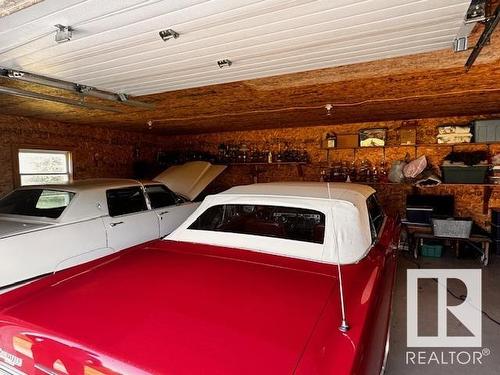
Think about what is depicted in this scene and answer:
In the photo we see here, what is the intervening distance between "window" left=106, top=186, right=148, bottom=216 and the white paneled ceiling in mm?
1576

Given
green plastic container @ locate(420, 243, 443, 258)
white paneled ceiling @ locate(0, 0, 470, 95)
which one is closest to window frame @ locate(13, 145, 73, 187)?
white paneled ceiling @ locate(0, 0, 470, 95)

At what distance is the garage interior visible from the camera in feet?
6.14

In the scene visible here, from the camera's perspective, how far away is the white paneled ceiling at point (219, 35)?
1.74 m

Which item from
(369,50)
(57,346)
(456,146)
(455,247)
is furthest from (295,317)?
(456,146)

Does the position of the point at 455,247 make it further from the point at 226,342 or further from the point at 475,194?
the point at 226,342

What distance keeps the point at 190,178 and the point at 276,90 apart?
2948mm

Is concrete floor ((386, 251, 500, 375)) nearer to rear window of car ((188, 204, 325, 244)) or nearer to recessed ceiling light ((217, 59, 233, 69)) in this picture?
rear window of car ((188, 204, 325, 244))

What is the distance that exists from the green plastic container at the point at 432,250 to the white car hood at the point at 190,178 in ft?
13.5

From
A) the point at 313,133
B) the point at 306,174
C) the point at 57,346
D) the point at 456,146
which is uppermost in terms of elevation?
the point at 313,133

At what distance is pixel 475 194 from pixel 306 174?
3265 millimetres

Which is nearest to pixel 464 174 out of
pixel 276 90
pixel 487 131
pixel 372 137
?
pixel 487 131

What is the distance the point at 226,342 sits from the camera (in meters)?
1.02

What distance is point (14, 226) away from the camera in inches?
116

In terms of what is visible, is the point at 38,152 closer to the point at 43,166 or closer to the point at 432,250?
the point at 43,166
